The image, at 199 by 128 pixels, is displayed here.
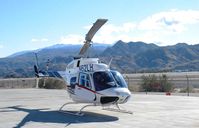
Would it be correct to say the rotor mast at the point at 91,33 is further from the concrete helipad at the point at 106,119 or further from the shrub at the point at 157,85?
the shrub at the point at 157,85

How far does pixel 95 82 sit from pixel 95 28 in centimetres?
253

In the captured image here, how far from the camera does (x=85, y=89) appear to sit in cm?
1980

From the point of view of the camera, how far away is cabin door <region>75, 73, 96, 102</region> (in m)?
19.4

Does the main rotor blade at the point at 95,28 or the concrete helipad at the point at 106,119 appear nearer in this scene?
the concrete helipad at the point at 106,119

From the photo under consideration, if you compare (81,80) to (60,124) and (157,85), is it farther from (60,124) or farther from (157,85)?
(157,85)

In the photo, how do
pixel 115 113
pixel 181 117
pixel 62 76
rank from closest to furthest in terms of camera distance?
pixel 181 117
pixel 115 113
pixel 62 76

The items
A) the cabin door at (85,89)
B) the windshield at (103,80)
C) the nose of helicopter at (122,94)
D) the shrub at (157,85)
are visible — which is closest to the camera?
the nose of helicopter at (122,94)

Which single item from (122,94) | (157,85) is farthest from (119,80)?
(157,85)

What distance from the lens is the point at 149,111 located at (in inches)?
833

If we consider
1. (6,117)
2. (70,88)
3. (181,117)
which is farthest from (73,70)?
(181,117)

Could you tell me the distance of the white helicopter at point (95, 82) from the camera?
18781 mm

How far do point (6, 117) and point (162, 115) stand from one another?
280 inches

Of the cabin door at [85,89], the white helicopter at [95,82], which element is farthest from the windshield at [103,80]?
the cabin door at [85,89]

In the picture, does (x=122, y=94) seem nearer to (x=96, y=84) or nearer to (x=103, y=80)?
(x=103, y=80)
